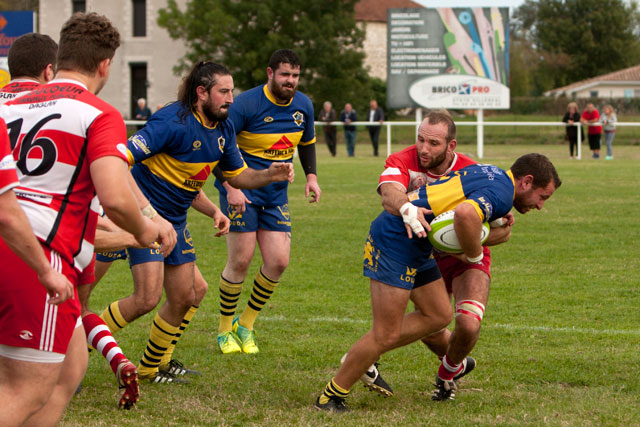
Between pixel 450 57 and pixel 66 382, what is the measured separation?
29.1m

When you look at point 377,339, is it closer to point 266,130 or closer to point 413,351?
point 413,351

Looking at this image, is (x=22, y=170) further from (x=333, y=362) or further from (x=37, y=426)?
(x=333, y=362)

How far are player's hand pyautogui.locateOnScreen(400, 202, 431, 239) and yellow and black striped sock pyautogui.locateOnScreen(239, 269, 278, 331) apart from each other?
7.98ft

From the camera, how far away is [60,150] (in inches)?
133

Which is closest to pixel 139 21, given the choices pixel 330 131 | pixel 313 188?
pixel 330 131

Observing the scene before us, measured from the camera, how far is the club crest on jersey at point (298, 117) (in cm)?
720

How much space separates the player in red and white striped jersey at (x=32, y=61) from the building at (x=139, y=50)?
171ft

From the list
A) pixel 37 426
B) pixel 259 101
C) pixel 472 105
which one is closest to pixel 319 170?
pixel 472 105

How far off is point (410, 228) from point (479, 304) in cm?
85

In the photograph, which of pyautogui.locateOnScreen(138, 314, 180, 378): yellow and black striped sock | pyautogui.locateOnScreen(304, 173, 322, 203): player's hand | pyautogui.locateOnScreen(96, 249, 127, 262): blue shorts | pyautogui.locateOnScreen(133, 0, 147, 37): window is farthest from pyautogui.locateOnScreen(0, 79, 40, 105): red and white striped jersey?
pyautogui.locateOnScreen(133, 0, 147, 37): window

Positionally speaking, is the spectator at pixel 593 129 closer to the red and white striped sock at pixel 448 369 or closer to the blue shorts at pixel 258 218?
the blue shorts at pixel 258 218

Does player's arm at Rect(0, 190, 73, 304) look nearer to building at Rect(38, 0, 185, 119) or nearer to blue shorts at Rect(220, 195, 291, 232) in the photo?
blue shorts at Rect(220, 195, 291, 232)

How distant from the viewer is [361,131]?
41.6m

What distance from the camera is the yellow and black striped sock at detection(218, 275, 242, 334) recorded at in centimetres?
678
